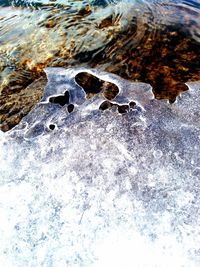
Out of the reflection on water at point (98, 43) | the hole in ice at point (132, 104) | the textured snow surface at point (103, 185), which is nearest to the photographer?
the textured snow surface at point (103, 185)

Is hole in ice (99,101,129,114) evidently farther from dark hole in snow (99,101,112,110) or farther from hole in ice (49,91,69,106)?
hole in ice (49,91,69,106)

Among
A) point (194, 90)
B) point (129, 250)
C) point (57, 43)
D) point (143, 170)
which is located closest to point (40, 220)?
point (129, 250)

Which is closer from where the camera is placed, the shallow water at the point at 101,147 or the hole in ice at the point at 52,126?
the shallow water at the point at 101,147

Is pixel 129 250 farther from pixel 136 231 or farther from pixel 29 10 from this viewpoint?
pixel 29 10

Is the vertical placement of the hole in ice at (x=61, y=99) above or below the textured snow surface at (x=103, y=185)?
above

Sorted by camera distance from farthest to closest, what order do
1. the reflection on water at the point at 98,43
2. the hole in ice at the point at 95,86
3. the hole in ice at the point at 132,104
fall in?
the reflection on water at the point at 98,43 → the hole in ice at the point at 95,86 → the hole in ice at the point at 132,104

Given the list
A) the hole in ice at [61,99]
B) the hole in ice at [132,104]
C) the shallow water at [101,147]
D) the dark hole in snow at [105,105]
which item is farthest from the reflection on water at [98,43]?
the dark hole in snow at [105,105]

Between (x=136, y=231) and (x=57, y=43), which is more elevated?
(x=57, y=43)

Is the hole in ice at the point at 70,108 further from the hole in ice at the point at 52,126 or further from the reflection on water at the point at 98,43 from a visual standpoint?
the reflection on water at the point at 98,43
